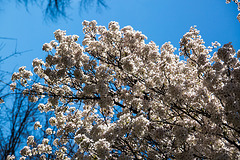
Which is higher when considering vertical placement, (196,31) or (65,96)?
(196,31)

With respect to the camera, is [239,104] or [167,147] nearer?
[239,104]

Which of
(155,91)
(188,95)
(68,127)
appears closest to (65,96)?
(68,127)

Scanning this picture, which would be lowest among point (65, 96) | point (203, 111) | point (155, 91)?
point (203, 111)

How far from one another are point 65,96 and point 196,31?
481cm

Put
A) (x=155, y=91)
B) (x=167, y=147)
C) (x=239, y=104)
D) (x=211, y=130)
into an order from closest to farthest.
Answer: (x=239, y=104) → (x=211, y=130) → (x=167, y=147) → (x=155, y=91)

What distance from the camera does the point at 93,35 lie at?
7.68 metres

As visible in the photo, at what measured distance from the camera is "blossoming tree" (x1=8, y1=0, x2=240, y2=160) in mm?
3955

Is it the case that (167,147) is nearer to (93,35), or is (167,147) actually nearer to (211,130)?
(211,130)

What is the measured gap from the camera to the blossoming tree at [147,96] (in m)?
3.96

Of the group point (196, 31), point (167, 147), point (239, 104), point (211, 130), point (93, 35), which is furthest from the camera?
point (93, 35)

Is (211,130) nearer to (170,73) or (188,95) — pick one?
(188,95)

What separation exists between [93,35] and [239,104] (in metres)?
5.74

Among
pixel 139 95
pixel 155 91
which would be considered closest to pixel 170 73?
pixel 155 91

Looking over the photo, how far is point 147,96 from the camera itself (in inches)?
224
